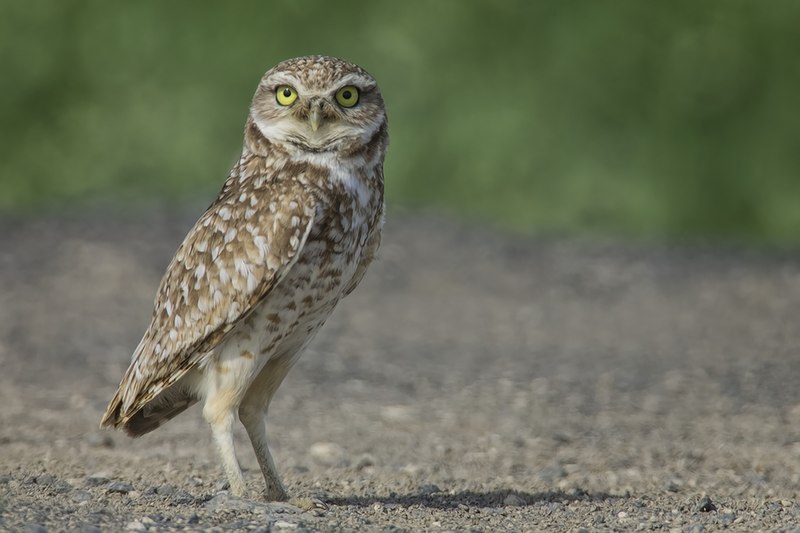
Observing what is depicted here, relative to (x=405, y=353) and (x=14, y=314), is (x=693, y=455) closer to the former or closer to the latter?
(x=405, y=353)

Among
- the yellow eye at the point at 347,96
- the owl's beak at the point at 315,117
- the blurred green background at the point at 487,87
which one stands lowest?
the owl's beak at the point at 315,117

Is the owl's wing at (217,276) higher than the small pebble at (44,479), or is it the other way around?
the owl's wing at (217,276)

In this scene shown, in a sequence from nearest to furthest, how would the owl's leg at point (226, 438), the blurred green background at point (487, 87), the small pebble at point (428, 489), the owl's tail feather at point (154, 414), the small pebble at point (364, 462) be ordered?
the owl's leg at point (226, 438), the owl's tail feather at point (154, 414), the small pebble at point (428, 489), the small pebble at point (364, 462), the blurred green background at point (487, 87)

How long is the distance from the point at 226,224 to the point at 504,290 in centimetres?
645

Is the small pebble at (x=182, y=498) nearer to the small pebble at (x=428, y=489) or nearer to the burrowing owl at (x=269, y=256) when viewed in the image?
the burrowing owl at (x=269, y=256)

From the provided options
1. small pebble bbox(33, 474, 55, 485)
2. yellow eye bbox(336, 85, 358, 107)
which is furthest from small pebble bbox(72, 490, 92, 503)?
yellow eye bbox(336, 85, 358, 107)

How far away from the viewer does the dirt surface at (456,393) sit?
192 inches

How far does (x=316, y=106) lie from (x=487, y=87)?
29.1ft

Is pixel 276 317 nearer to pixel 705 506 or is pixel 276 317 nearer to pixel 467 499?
pixel 467 499

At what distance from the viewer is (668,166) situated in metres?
13.5

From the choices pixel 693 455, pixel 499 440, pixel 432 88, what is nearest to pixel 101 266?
pixel 432 88

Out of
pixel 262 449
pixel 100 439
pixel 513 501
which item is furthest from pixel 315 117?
pixel 100 439

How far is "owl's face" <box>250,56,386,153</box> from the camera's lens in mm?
4746

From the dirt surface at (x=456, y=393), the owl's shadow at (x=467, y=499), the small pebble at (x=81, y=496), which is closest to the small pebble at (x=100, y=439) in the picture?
the dirt surface at (x=456, y=393)
